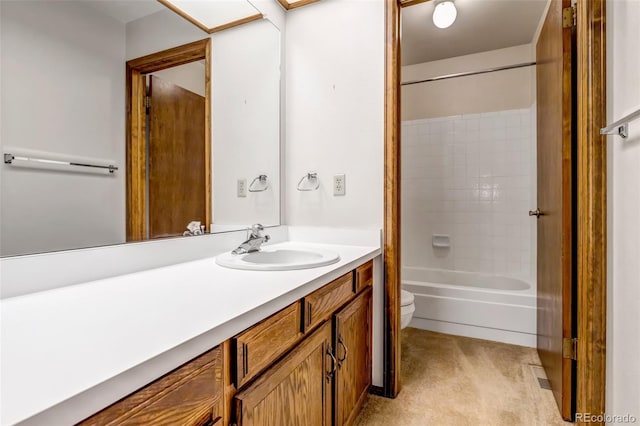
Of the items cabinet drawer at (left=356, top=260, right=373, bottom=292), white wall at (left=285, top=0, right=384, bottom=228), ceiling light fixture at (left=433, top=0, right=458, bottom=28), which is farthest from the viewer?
ceiling light fixture at (left=433, top=0, right=458, bottom=28)

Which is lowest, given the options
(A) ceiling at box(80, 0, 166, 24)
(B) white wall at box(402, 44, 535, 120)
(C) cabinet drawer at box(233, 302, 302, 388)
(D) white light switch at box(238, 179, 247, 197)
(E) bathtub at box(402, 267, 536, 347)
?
(E) bathtub at box(402, 267, 536, 347)

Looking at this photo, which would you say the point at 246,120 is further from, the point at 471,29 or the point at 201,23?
the point at 471,29

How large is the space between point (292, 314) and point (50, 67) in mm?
947

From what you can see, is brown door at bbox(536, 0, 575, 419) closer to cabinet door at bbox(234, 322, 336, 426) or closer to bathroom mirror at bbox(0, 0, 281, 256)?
cabinet door at bbox(234, 322, 336, 426)

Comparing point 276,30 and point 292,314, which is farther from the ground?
point 276,30

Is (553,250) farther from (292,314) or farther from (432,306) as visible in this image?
(292,314)

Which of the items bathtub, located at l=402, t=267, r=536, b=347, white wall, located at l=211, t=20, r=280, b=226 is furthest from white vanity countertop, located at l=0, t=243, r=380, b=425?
bathtub, located at l=402, t=267, r=536, b=347

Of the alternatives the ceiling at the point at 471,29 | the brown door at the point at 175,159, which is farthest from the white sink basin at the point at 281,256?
the ceiling at the point at 471,29

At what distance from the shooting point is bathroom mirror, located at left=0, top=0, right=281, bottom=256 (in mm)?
852

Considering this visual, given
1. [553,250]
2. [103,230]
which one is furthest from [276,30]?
[553,250]

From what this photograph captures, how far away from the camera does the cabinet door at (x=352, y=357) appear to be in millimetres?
1220
